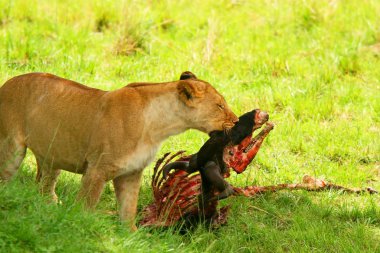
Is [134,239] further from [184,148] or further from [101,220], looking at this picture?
[184,148]

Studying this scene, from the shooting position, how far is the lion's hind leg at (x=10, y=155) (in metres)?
6.23

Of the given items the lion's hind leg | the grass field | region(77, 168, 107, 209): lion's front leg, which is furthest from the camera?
the lion's hind leg

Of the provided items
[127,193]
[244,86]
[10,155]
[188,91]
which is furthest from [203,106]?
[244,86]

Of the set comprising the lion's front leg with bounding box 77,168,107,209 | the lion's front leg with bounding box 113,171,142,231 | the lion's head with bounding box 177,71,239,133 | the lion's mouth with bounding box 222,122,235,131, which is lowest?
the lion's front leg with bounding box 113,171,142,231

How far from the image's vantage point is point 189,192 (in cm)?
621

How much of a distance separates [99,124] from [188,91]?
637 millimetres

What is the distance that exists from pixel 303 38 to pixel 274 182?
4093 mm

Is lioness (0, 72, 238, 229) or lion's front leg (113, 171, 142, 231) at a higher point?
lioness (0, 72, 238, 229)

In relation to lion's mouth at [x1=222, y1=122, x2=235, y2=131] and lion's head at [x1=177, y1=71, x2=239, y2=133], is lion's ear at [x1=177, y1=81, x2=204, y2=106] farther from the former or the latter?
lion's mouth at [x1=222, y1=122, x2=235, y2=131]

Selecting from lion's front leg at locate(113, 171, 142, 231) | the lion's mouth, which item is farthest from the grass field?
the lion's mouth

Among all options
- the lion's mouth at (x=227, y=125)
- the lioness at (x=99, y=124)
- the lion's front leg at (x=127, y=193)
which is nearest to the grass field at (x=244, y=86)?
the lion's front leg at (x=127, y=193)

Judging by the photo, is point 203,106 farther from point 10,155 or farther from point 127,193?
point 10,155

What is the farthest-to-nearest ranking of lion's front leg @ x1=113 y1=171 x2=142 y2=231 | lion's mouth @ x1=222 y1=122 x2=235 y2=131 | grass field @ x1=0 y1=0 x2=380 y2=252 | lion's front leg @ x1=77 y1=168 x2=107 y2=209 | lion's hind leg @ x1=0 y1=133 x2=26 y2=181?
1. lion's hind leg @ x1=0 y1=133 x2=26 y2=181
2. lion's front leg @ x1=113 y1=171 x2=142 y2=231
3. lion's mouth @ x1=222 y1=122 x2=235 y2=131
4. lion's front leg @ x1=77 y1=168 x2=107 y2=209
5. grass field @ x1=0 y1=0 x2=380 y2=252

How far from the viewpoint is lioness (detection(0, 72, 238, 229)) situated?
18.9ft
